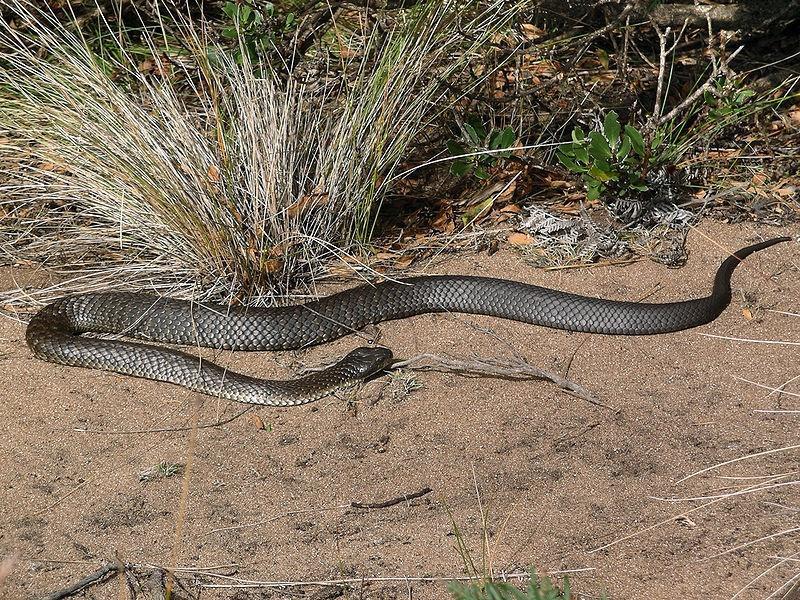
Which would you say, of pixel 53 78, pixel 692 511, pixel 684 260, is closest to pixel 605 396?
pixel 692 511

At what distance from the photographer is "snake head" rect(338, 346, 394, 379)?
198 inches

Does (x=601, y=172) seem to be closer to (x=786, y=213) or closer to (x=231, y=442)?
(x=786, y=213)

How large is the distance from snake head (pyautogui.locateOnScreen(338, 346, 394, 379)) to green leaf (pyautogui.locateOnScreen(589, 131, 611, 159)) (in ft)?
6.02

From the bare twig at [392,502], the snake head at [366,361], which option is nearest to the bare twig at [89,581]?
the bare twig at [392,502]

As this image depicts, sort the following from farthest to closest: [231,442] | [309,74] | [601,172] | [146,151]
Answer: [309,74], [601,172], [146,151], [231,442]

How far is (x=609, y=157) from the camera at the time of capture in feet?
19.4

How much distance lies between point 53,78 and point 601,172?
324 cm

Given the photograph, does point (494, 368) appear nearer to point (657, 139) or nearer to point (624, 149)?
point (624, 149)

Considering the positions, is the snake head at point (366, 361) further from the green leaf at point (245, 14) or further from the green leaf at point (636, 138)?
the green leaf at point (245, 14)

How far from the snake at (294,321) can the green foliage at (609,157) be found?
79cm

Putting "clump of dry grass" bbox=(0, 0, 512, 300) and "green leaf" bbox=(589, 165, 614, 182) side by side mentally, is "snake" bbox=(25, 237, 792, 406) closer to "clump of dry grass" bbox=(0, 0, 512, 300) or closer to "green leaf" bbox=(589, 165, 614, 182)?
"clump of dry grass" bbox=(0, 0, 512, 300)

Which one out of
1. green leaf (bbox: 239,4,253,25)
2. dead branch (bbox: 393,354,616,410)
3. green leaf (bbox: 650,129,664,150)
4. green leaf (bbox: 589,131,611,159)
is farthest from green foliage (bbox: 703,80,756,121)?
green leaf (bbox: 239,4,253,25)

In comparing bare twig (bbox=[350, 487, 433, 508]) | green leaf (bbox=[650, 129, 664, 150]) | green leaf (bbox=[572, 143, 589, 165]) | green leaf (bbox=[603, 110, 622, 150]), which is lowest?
bare twig (bbox=[350, 487, 433, 508])

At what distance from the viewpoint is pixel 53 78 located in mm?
5520
